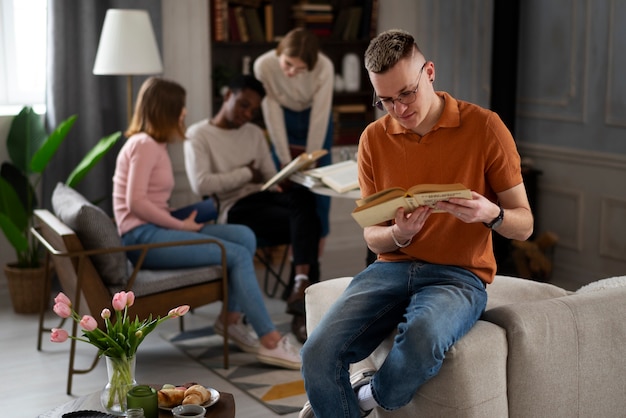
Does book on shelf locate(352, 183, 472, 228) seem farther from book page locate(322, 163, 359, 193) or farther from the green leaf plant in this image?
the green leaf plant

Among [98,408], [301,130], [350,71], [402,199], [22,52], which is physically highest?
[22,52]

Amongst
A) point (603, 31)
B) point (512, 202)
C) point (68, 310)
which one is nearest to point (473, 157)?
point (512, 202)

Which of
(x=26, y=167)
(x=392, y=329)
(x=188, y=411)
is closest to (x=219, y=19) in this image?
(x=26, y=167)

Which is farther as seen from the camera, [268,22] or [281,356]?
[268,22]

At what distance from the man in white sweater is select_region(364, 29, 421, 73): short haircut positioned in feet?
6.52

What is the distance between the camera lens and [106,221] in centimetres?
365

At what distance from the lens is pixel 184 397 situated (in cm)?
247

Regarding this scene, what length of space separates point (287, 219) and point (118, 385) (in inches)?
89.8

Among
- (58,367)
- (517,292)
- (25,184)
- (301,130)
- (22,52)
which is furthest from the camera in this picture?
(22,52)

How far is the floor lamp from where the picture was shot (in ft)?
15.5

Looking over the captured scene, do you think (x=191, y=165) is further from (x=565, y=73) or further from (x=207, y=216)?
(x=565, y=73)

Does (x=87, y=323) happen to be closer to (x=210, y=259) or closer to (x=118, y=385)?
(x=118, y=385)

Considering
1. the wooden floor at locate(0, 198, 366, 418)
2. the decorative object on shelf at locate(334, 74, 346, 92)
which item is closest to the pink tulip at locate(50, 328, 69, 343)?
the wooden floor at locate(0, 198, 366, 418)

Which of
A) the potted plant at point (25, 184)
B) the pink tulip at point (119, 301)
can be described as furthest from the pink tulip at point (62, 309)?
the potted plant at point (25, 184)
